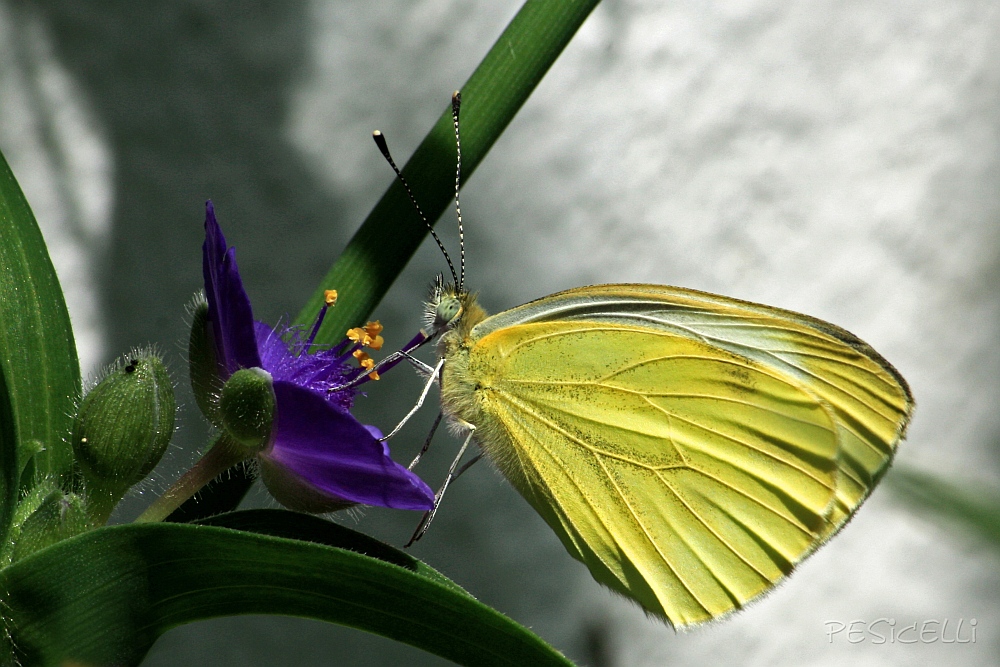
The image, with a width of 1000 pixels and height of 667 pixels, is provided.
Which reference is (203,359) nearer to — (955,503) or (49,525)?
(49,525)

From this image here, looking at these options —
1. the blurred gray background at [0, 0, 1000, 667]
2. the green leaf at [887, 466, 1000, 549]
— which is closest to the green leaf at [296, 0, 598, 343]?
the green leaf at [887, 466, 1000, 549]

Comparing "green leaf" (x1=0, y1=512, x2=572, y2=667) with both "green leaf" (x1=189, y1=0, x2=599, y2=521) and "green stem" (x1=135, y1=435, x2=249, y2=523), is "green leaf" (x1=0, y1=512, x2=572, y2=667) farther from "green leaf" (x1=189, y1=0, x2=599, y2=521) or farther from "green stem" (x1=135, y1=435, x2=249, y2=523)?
"green leaf" (x1=189, y1=0, x2=599, y2=521)

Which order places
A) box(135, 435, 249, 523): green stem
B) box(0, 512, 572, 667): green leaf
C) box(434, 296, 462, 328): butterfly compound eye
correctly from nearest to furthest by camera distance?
1. box(0, 512, 572, 667): green leaf
2. box(135, 435, 249, 523): green stem
3. box(434, 296, 462, 328): butterfly compound eye

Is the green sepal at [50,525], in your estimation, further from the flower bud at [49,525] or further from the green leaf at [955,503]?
the green leaf at [955,503]

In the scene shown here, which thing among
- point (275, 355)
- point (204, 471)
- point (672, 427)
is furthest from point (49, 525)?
point (672, 427)

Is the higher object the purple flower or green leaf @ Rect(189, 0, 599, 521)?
green leaf @ Rect(189, 0, 599, 521)

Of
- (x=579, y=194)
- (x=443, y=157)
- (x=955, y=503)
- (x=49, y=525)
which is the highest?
(x=579, y=194)
